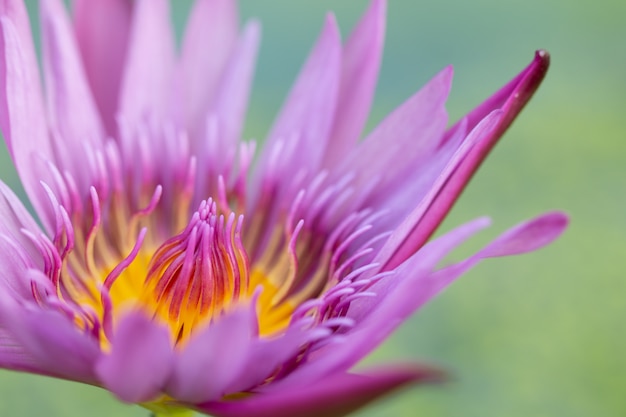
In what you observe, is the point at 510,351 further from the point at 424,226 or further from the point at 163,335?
the point at 163,335

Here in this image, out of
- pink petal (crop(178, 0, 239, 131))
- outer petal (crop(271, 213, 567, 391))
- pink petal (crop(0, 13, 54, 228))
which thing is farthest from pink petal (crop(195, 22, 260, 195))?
outer petal (crop(271, 213, 567, 391))

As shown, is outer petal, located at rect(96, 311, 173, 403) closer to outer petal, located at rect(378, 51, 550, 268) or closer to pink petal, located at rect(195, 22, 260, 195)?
outer petal, located at rect(378, 51, 550, 268)

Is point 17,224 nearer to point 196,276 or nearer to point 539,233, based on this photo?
point 196,276

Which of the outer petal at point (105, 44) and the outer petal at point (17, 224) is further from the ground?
the outer petal at point (105, 44)

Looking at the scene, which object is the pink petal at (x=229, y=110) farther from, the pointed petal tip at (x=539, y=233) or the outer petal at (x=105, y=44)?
the pointed petal tip at (x=539, y=233)

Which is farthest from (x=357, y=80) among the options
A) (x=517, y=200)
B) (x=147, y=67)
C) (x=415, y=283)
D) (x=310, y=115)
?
(x=517, y=200)

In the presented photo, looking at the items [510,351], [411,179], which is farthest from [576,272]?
[411,179]

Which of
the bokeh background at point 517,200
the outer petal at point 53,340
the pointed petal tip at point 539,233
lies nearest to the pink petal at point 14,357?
the outer petal at point 53,340

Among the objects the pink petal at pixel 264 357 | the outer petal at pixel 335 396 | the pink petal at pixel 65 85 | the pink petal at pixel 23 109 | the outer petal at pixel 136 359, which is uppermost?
the pink petal at pixel 65 85
